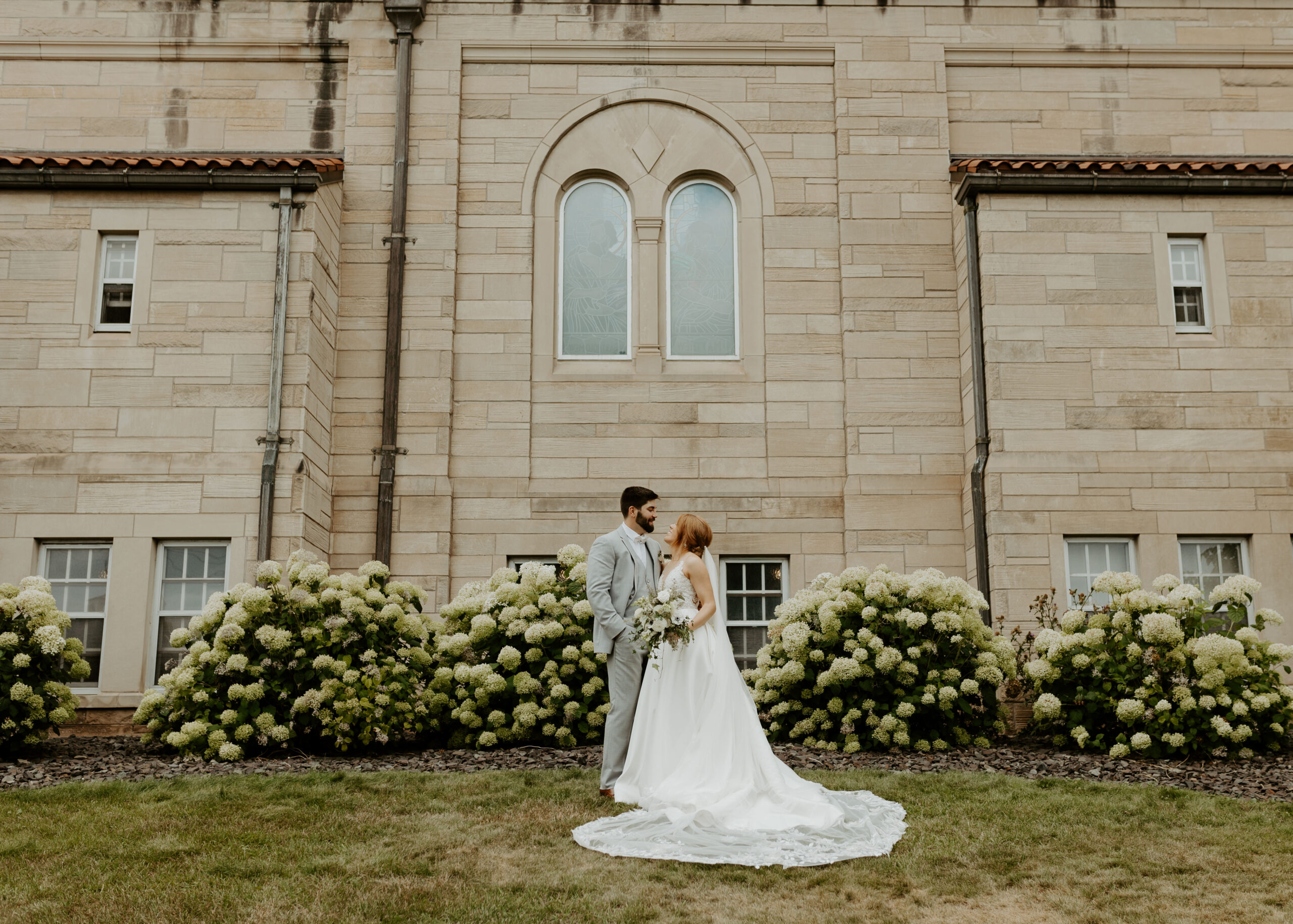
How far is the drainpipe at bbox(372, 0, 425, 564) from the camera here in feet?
45.3

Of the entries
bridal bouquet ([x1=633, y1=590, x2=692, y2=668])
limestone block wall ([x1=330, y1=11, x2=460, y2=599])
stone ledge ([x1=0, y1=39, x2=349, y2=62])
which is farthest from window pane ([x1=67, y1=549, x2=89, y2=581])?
bridal bouquet ([x1=633, y1=590, x2=692, y2=668])

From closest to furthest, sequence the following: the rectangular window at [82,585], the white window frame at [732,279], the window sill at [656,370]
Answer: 1. the rectangular window at [82,585]
2. the window sill at [656,370]
3. the white window frame at [732,279]

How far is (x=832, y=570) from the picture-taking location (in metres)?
13.9

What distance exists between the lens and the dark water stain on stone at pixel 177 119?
1516 cm

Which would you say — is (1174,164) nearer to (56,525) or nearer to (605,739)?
(605,739)

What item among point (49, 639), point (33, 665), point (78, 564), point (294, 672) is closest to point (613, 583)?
point (294, 672)

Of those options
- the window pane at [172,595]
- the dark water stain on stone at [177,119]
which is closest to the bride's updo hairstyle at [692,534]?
the window pane at [172,595]

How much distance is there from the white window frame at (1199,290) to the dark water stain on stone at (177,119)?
41.0 feet

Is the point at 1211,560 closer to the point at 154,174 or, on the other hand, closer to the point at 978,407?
the point at 978,407

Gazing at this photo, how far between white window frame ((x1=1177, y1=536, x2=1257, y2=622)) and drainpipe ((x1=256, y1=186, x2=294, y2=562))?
33.5 ft

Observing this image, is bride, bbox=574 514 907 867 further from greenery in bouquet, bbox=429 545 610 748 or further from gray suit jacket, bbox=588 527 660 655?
greenery in bouquet, bbox=429 545 610 748

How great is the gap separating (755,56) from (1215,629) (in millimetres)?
9169

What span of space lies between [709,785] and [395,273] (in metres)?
8.98

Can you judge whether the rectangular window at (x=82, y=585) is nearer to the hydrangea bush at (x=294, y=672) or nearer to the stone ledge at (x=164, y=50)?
the hydrangea bush at (x=294, y=672)
